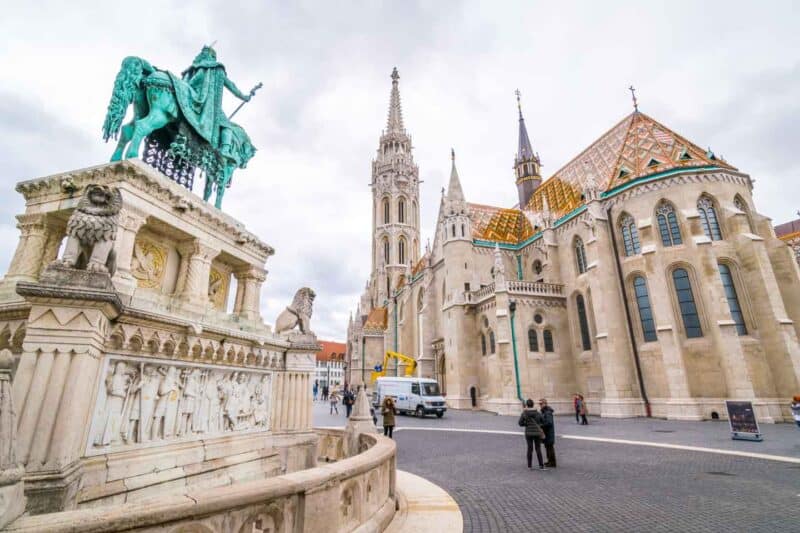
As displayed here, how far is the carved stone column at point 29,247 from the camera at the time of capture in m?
6.34

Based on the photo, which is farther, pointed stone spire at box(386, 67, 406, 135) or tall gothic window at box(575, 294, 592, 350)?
pointed stone spire at box(386, 67, 406, 135)

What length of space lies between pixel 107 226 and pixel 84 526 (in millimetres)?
3533

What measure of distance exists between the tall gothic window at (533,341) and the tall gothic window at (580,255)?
5.46m

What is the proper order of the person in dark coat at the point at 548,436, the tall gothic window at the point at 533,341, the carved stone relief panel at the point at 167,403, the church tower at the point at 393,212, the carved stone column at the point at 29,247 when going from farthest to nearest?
1. the church tower at the point at 393,212
2. the tall gothic window at the point at 533,341
3. the person in dark coat at the point at 548,436
4. the carved stone column at the point at 29,247
5. the carved stone relief panel at the point at 167,403

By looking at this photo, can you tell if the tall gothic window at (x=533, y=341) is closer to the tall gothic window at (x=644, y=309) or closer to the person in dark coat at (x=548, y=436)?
the tall gothic window at (x=644, y=309)

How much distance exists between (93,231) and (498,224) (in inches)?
1369

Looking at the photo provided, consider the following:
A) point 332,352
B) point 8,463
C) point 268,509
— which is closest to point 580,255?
point 268,509

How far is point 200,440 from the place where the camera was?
5.54 meters

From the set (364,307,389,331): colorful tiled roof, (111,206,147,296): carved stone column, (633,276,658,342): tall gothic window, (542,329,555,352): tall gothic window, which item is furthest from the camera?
(364,307,389,331): colorful tiled roof

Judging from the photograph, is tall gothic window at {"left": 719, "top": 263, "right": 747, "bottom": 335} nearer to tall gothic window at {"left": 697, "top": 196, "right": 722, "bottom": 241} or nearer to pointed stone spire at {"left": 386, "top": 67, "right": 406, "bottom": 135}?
tall gothic window at {"left": 697, "top": 196, "right": 722, "bottom": 241}

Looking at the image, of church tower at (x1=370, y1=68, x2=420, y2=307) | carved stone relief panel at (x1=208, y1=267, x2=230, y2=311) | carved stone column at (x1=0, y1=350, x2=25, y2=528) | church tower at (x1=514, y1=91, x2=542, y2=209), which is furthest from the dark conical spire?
carved stone column at (x1=0, y1=350, x2=25, y2=528)

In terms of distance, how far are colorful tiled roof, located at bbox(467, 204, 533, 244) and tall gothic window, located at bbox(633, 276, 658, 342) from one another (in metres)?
11.8

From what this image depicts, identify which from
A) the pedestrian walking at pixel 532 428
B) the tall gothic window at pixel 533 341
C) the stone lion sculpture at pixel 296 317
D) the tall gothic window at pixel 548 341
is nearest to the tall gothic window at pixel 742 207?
the tall gothic window at pixel 548 341

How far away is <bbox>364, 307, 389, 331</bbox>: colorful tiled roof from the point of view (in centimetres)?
4797
